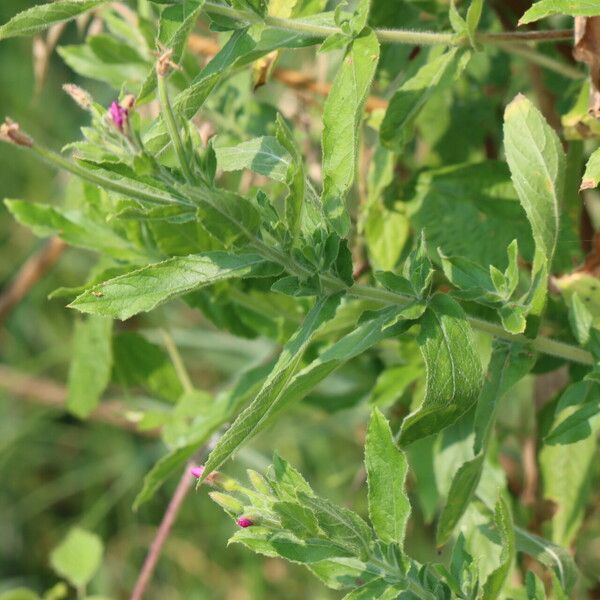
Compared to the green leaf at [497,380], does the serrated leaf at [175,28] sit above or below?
above

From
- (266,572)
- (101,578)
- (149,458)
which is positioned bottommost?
(266,572)

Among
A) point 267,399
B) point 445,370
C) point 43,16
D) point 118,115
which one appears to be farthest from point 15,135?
point 445,370

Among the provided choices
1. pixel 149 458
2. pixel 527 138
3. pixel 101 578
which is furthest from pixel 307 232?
pixel 101 578

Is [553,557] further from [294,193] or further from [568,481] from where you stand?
[294,193]

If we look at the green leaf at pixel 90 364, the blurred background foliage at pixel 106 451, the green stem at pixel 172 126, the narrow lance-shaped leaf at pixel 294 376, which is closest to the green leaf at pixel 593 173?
the narrow lance-shaped leaf at pixel 294 376

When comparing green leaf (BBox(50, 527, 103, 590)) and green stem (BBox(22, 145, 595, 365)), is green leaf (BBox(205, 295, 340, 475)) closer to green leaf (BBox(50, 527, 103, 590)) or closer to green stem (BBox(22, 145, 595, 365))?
green stem (BBox(22, 145, 595, 365))

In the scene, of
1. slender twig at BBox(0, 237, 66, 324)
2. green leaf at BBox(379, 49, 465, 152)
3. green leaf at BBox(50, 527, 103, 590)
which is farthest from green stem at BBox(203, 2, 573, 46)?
slender twig at BBox(0, 237, 66, 324)

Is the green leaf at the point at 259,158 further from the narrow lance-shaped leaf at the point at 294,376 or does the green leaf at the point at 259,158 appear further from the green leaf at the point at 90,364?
the green leaf at the point at 90,364

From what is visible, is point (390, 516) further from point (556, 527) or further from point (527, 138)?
point (556, 527)
